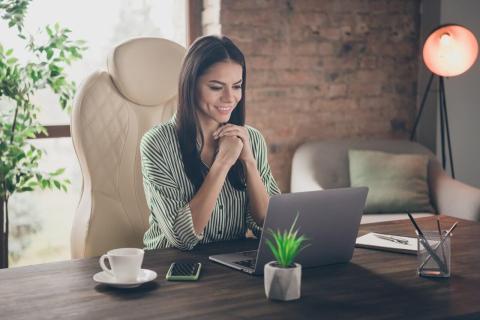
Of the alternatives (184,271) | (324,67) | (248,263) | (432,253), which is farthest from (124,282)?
(324,67)

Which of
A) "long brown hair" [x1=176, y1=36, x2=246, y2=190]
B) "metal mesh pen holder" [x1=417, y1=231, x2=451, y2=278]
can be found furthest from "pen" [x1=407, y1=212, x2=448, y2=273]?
"long brown hair" [x1=176, y1=36, x2=246, y2=190]

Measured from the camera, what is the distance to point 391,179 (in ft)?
12.5

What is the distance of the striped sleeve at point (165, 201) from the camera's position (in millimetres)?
1983

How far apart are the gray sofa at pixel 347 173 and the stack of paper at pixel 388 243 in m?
1.50

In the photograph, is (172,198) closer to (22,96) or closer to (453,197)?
(22,96)

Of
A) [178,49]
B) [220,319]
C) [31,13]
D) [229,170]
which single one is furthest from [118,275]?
[31,13]

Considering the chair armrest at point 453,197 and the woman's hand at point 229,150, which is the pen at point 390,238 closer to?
the woman's hand at point 229,150

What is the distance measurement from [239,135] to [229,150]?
73mm

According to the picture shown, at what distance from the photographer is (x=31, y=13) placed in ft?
11.5

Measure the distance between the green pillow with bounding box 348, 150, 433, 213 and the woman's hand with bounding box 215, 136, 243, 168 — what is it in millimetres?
1679

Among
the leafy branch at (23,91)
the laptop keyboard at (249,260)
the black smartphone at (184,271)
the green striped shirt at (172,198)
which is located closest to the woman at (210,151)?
the green striped shirt at (172,198)

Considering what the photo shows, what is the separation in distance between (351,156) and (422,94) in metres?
0.87

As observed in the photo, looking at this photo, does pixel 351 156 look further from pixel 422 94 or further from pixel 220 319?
pixel 220 319

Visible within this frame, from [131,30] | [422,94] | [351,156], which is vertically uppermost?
[131,30]
